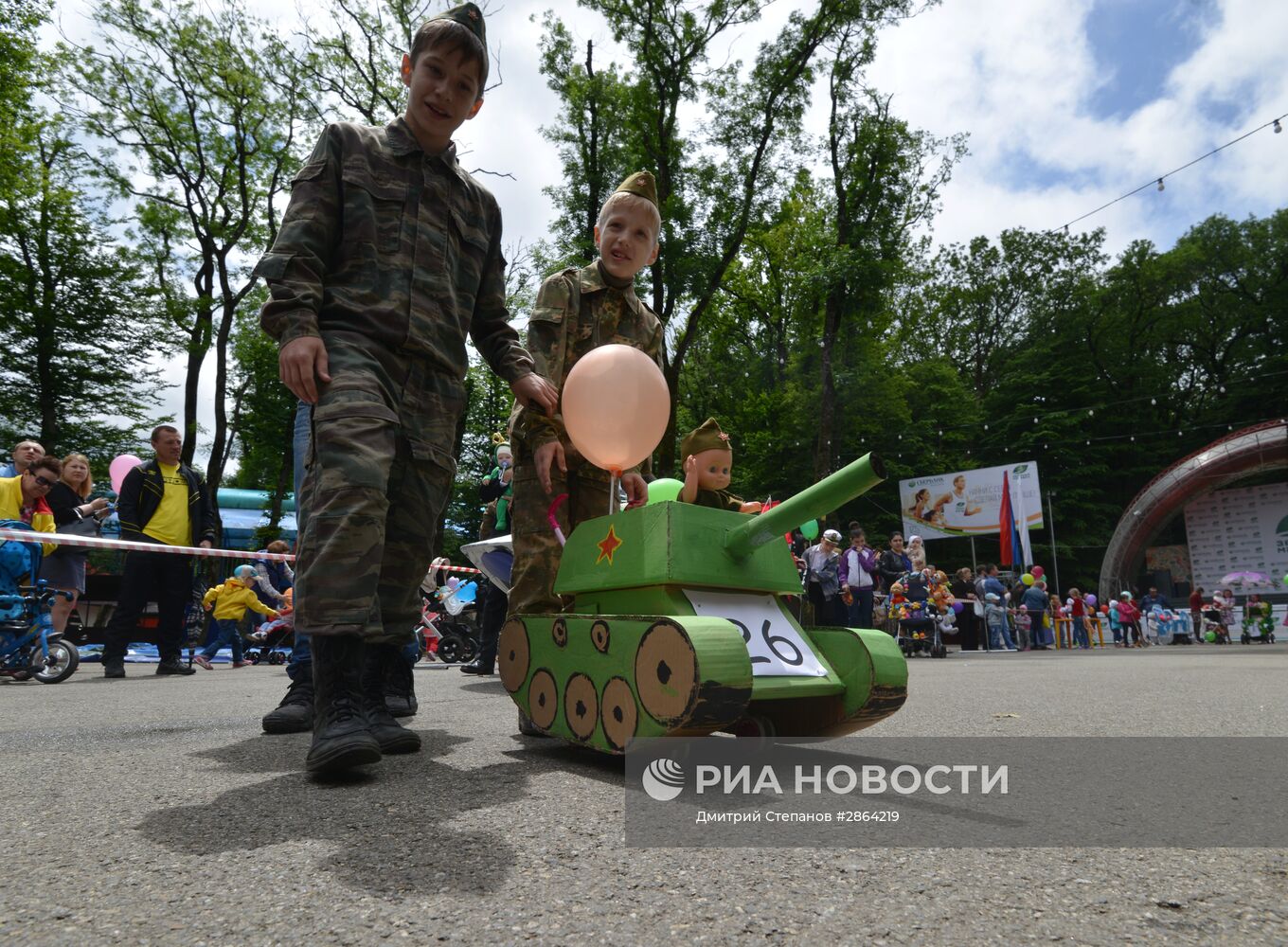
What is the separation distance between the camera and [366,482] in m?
2.11

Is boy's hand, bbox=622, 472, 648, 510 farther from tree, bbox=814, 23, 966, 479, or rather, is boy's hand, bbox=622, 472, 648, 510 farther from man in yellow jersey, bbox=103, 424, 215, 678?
tree, bbox=814, 23, 966, 479

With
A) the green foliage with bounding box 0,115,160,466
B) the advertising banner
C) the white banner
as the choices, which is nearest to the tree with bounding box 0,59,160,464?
the green foliage with bounding box 0,115,160,466

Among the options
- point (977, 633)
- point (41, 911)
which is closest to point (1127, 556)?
point (977, 633)

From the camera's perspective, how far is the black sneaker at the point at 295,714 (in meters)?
2.90

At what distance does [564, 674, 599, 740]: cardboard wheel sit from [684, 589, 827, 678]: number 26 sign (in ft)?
1.28

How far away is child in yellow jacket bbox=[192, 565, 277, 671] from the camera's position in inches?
350

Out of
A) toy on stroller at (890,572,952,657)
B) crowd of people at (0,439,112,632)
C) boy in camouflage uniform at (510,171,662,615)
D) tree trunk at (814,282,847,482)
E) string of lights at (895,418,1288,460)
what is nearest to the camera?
boy in camouflage uniform at (510,171,662,615)

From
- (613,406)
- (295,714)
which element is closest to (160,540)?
(295,714)

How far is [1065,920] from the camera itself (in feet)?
3.81

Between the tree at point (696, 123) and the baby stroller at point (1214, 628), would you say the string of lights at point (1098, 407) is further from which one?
the tree at point (696, 123)

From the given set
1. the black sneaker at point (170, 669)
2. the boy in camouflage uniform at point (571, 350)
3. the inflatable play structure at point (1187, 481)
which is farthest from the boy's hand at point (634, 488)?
the inflatable play structure at point (1187, 481)

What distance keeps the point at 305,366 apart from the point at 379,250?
486 millimetres

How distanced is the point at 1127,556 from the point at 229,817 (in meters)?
27.8

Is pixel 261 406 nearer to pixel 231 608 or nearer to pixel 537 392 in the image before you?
pixel 231 608
